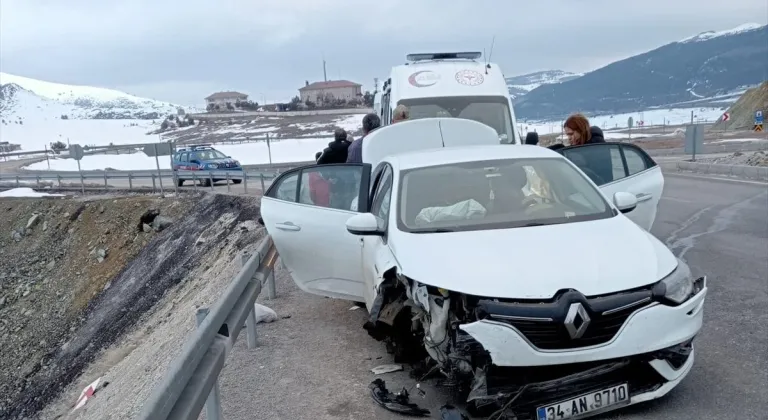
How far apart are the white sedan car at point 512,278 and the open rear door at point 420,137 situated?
96 cm

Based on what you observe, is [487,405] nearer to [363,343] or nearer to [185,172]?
[363,343]

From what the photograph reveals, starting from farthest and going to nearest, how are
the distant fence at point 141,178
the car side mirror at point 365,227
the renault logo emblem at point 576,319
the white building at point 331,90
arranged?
the white building at point 331,90 < the distant fence at point 141,178 < the car side mirror at point 365,227 < the renault logo emblem at point 576,319

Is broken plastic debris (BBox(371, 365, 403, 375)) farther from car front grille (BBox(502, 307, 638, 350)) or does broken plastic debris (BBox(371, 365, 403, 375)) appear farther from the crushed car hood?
car front grille (BBox(502, 307, 638, 350))

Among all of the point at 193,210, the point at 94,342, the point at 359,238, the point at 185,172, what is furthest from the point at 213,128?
the point at 359,238

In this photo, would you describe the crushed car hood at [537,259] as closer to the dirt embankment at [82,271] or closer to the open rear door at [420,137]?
the open rear door at [420,137]

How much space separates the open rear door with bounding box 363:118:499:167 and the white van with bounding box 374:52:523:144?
4056mm

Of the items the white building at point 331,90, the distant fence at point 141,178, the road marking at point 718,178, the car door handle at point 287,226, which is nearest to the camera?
the car door handle at point 287,226

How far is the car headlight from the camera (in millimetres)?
4199

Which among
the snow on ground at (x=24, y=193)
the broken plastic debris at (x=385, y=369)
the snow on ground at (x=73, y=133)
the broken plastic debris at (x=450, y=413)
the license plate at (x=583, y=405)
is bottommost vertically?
the snow on ground at (x=73, y=133)

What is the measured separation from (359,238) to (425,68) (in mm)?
7184

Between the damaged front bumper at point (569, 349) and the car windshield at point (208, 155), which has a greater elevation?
the damaged front bumper at point (569, 349)

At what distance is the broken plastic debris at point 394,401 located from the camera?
14.8ft

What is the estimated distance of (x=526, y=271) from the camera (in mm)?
4172

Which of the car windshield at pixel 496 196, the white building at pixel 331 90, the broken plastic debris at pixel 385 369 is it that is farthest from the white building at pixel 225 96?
the broken plastic debris at pixel 385 369
